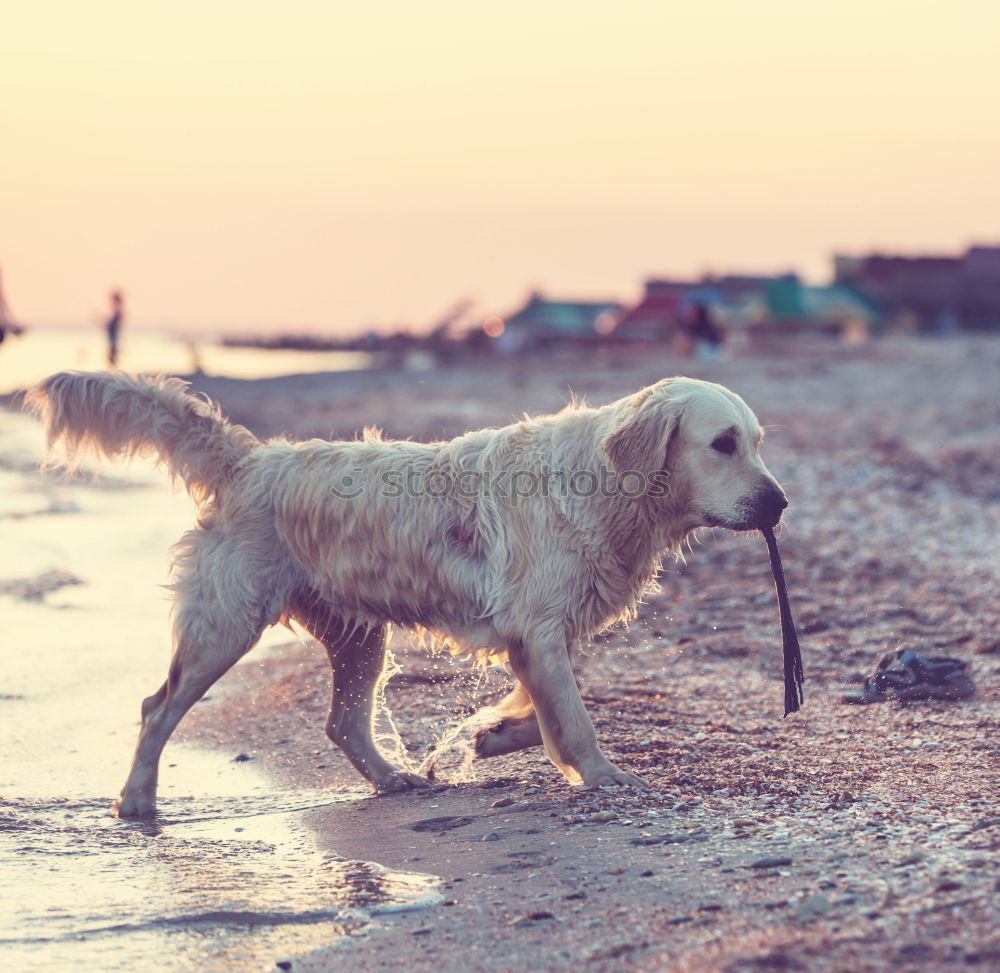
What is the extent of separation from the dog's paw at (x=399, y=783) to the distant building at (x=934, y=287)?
74.3m

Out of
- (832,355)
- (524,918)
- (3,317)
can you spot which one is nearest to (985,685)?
(524,918)

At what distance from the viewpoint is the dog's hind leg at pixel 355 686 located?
676 centimetres

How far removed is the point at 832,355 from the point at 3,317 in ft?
107

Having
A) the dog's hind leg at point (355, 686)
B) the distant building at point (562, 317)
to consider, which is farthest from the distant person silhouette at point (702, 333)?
the distant building at point (562, 317)

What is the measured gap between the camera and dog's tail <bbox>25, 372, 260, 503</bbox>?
6793 mm

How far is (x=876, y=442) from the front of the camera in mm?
18953

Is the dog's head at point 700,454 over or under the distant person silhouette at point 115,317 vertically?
under

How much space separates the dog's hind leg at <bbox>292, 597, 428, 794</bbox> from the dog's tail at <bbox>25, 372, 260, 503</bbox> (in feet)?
2.61

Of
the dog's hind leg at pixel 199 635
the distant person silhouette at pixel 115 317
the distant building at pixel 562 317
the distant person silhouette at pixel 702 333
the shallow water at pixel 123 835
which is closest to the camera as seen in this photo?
the shallow water at pixel 123 835

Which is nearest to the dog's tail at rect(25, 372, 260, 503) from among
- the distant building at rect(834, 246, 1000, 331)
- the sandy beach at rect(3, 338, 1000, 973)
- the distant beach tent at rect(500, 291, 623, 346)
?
the sandy beach at rect(3, 338, 1000, 973)

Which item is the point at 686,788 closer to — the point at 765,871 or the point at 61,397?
the point at 765,871

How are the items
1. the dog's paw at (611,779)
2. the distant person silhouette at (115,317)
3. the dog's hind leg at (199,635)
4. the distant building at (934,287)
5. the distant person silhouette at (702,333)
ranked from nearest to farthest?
the dog's paw at (611,779)
the dog's hind leg at (199,635)
the distant person silhouette at (115,317)
the distant person silhouette at (702,333)
the distant building at (934,287)

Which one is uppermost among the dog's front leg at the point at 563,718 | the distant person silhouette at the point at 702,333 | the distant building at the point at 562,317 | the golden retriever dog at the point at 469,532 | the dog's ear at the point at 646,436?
the distant building at the point at 562,317

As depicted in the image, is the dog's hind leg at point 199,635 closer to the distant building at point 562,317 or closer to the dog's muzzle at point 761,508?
the dog's muzzle at point 761,508
